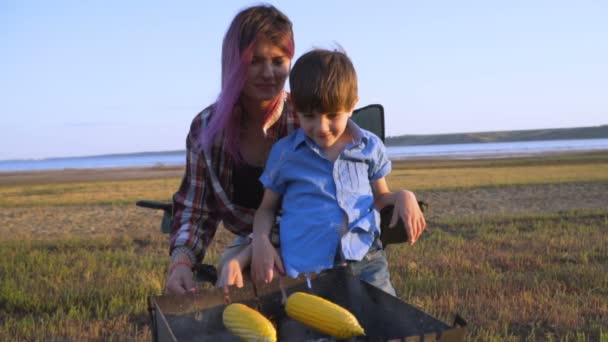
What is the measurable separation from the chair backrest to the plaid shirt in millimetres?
379

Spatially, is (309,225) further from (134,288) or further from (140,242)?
(140,242)

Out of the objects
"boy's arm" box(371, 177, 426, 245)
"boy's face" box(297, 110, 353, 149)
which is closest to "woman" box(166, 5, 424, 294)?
"boy's face" box(297, 110, 353, 149)

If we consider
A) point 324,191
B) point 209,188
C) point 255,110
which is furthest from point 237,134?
point 324,191

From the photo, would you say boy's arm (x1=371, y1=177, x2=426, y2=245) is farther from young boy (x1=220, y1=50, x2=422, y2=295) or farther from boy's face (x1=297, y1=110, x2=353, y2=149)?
boy's face (x1=297, y1=110, x2=353, y2=149)

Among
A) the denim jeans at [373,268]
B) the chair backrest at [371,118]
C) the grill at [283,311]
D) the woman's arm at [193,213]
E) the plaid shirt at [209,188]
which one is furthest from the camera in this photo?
the chair backrest at [371,118]

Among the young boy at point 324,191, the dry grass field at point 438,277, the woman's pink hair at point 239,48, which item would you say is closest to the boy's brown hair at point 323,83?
the young boy at point 324,191

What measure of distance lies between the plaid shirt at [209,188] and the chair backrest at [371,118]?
0.38 metres

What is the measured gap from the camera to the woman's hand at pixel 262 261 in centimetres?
262

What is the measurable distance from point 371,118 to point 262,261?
1.18 meters

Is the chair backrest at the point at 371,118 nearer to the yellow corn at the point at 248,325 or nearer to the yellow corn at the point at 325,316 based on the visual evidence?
the yellow corn at the point at 325,316

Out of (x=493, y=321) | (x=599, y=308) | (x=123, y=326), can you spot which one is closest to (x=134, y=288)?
(x=123, y=326)

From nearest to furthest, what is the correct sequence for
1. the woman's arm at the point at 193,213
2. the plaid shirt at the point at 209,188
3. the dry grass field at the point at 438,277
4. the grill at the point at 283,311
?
the grill at the point at 283,311, the woman's arm at the point at 193,213, the plaid shirt at the point at 209,188, the dry grass field at the point at 438,277

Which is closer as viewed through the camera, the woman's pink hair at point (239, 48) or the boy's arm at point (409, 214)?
the boy's arm at point (409, 214)

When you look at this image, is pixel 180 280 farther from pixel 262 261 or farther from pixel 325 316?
pixel 325 316
